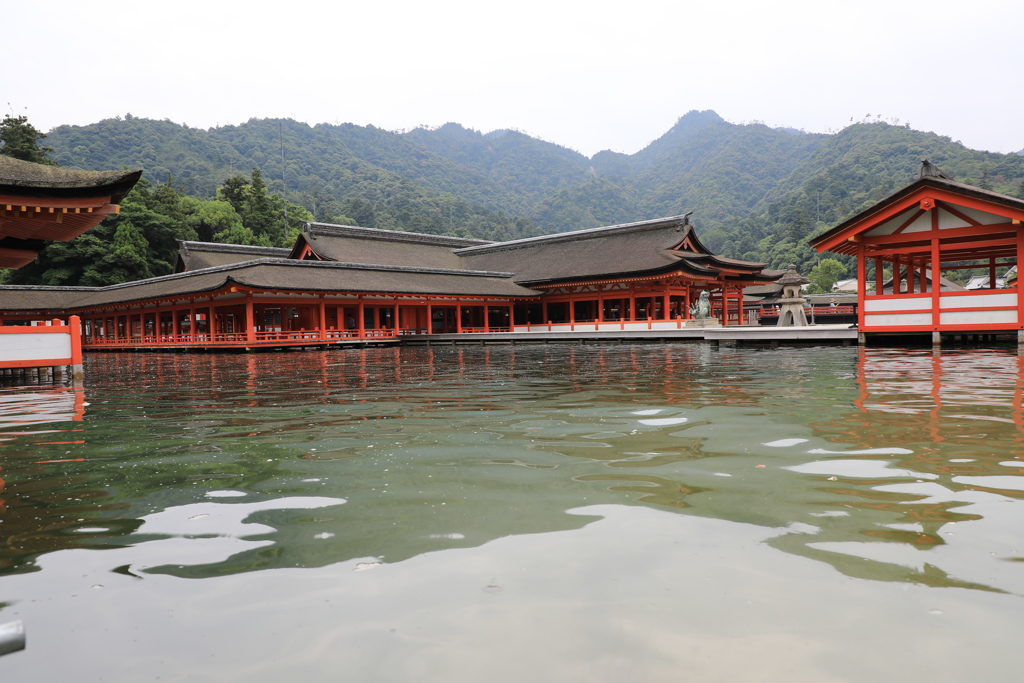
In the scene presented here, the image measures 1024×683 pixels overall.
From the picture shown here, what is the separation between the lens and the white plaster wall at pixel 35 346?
11.3 meters

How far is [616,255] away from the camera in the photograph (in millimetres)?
34750

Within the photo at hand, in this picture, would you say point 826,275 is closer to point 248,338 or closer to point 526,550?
point 248,338

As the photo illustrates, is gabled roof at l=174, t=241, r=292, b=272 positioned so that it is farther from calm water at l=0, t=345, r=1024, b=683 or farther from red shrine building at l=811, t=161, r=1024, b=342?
calm water at l=0, t=345, r=1024, b=683

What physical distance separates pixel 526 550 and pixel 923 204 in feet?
54.6

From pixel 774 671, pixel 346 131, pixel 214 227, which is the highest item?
pixel 346 131

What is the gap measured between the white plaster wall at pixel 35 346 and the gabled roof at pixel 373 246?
80.2 ft

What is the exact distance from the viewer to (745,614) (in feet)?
6.98

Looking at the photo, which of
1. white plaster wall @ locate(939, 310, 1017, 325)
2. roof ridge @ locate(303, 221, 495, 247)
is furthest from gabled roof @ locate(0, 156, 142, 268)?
roof ridge @ locate(303, 221, 495, 247)

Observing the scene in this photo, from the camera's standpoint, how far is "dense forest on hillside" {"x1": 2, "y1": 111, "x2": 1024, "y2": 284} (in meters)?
59.5

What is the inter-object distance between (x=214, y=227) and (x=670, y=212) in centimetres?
7845

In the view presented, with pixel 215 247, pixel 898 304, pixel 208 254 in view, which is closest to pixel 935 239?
pixel 898 304

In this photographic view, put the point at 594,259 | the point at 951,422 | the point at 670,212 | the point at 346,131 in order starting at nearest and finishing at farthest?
the point at 951,422 < the point at 594,259 < the point at 670,212 < the point at 346,131

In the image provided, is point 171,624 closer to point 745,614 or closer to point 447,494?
point 447,494

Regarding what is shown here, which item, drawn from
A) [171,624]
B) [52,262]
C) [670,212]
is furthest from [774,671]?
[670,212]
